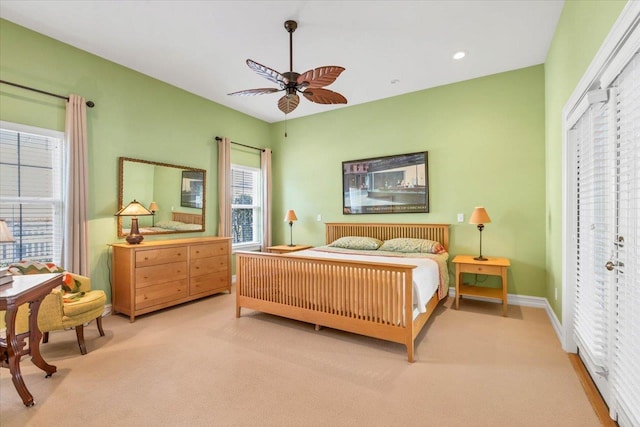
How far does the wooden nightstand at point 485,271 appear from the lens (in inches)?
136

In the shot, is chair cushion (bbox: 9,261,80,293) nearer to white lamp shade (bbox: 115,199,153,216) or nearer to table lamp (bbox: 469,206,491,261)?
white lamp shade (bbox: 115,199,153,216)

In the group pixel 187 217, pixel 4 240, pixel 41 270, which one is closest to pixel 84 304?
pixel 41 270

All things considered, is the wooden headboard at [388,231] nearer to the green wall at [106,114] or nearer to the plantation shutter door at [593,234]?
the plantation shutter door at [593,234]

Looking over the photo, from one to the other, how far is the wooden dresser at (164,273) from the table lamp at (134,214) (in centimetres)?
11

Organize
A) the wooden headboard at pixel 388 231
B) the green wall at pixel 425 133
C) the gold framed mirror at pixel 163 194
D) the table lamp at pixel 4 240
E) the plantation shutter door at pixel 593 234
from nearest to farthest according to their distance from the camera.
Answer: the plantation shutter door at pixel 593 234, the table lamp at pixel 4 240, the green wall at pixel 425 133, the gold framed mirror at pixel 163 194, the wooden headboard at pixel 388 231

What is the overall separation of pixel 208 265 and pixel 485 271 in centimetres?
376

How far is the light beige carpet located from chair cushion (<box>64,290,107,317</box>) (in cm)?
38

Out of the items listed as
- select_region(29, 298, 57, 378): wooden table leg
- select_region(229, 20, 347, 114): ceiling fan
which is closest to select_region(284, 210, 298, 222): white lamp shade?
select_region(229, 20, 347, 114): ceiling fan

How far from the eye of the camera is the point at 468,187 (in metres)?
4.19

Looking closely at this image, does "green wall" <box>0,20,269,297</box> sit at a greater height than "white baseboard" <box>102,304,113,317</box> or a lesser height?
greater

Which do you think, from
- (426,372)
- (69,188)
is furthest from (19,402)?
(426,372)

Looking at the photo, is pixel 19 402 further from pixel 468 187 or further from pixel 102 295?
pixel 468 187

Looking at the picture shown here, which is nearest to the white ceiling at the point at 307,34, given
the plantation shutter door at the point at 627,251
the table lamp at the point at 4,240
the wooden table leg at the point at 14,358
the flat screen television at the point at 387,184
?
the flat screen television at the point at 387,184

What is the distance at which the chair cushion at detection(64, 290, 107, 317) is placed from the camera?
2.55 metres
